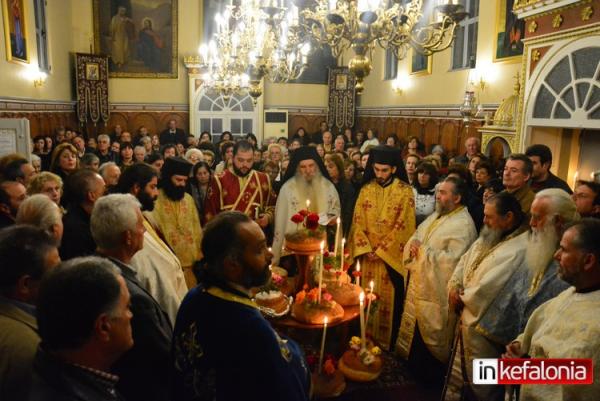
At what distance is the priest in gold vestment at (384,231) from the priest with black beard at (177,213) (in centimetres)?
165

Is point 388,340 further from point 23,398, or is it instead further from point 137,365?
point 23,398

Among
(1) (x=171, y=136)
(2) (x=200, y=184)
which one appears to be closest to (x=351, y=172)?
(2) (x=200, y=184)

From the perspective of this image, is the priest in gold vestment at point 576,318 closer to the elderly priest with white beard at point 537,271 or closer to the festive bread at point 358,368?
the elderly priest with white beard at point 537,271

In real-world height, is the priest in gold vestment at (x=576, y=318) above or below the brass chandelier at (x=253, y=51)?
below

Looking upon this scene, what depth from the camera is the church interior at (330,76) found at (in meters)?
4.21

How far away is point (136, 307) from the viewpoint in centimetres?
197

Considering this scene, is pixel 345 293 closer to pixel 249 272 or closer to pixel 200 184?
pixel 249 272

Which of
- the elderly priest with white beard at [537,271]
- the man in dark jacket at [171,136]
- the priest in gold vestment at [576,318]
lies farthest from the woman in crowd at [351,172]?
the man in dark jacket at [171,136]

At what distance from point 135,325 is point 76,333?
0.59m

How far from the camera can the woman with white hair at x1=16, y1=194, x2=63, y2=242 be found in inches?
98.5

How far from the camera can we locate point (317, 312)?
3342mm

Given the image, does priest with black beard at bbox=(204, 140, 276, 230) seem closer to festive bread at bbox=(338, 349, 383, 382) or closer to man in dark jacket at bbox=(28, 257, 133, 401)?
festive bread at bbox=(338, 349, 383, 382)

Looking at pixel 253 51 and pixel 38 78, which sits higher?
pixel 253 51

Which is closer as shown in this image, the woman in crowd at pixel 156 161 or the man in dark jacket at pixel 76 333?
the man in dark jacket at pixel 76 333
